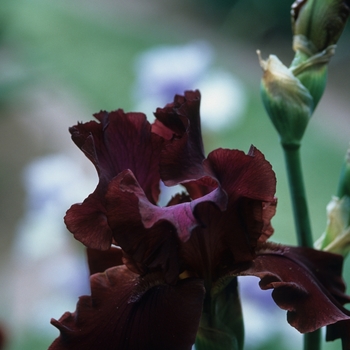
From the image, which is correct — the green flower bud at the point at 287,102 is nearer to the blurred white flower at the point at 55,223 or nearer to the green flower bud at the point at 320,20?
the green flower bud at the point at 320,20

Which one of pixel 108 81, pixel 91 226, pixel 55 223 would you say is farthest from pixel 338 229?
pixel 108 81

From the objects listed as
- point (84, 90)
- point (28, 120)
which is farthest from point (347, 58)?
point (28, 120)

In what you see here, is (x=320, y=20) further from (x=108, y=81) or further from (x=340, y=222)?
(x=108, y=81)

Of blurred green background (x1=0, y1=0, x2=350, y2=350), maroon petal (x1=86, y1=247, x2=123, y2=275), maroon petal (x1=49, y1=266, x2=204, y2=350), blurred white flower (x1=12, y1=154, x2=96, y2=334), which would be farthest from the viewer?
blurred green background (x1=0, y1=0, x2=350, y2=350)

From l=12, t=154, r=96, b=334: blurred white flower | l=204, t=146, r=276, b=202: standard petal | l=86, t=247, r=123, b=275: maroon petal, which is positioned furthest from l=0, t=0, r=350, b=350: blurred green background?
l=204, t=146, r=276, b=202: standard petal

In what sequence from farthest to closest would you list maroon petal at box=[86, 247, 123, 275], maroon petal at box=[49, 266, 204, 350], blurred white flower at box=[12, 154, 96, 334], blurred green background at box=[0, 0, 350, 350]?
blurred green background at box=[0, 0, 350, 350] < blurred white flower at box=[12, 154, 96, 334] < maroon petal at box=[86, 247, 123, 275] < maroon petal at box=[49, 266, 204, 350]

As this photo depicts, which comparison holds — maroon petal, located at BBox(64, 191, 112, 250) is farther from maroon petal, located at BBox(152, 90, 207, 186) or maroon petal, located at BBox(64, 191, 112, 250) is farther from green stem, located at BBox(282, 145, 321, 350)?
green stem, located at BBox(282, 145, 321, 350)

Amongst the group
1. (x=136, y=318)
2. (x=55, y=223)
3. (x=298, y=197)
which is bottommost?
(x=136, y=318)
